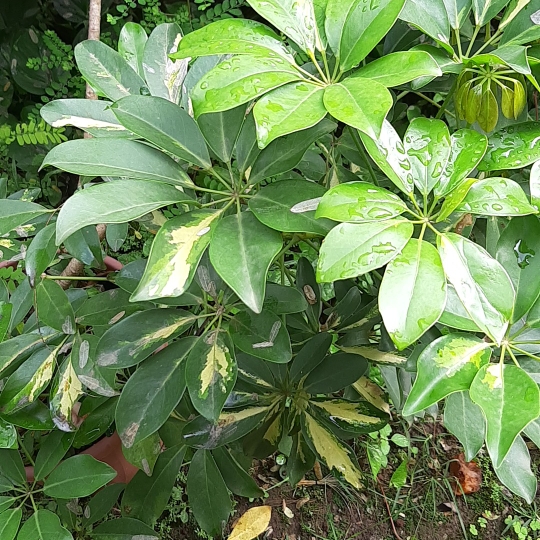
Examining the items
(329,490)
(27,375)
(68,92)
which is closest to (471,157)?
(27,375)

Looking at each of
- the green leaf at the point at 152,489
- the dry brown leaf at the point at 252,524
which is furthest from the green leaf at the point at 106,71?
the dry brown leaf at the point at 252,524

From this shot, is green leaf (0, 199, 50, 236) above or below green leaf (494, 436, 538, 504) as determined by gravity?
above

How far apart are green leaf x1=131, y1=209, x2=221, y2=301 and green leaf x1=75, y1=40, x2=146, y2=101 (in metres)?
0.25

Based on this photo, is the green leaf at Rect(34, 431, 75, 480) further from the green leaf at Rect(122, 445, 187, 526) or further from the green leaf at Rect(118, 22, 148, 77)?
the green leaf at Rect(118, 22, 148, 77)

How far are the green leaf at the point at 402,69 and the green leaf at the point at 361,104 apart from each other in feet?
0.08

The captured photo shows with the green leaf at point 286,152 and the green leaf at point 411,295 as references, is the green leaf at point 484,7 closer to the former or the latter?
the green leaf at point 286,152

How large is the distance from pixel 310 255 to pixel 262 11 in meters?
0.83

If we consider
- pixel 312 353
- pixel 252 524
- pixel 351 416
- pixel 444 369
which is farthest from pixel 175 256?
pixel 252 524

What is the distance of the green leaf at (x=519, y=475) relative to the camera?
0.59 metres

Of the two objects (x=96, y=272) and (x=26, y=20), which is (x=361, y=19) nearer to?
(x=96, y=272)

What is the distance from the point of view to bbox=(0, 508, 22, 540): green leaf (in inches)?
28.9

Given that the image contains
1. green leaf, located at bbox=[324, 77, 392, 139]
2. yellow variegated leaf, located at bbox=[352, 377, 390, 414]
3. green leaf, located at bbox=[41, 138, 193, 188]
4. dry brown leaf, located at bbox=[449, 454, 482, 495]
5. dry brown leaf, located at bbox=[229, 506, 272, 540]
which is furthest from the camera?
dry brown leaf, located at bbox=[449, 454, 482, 495]

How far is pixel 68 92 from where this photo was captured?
5.00 feet

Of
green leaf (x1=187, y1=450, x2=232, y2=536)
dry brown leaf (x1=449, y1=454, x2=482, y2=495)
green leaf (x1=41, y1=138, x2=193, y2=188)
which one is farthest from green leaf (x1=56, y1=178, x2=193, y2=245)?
dry brown leaf (x1=449, y1=454, x2=482, y2=495)
